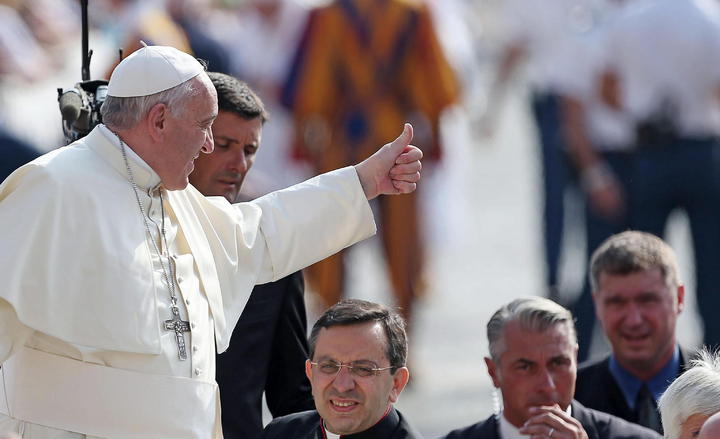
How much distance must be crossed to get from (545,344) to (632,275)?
2.75 feet

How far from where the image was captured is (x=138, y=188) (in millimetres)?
4527

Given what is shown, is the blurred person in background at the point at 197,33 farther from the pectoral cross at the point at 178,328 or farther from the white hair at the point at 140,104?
the pectoral cross at the point at 178,328

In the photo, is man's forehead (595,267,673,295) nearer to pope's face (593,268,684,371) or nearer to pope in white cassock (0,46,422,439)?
pope's face (593,268,684,371)

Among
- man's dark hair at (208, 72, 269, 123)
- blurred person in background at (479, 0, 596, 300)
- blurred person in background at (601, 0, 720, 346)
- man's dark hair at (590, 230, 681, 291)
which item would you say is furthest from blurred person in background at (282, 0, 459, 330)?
man's dark hair at (208, 72, 269, 123)

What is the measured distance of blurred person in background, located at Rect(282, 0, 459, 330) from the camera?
1002 centimetres

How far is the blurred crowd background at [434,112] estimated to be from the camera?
9.12 m

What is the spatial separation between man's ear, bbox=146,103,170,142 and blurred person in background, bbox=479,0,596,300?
5863mm

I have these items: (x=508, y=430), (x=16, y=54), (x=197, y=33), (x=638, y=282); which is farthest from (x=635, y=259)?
(x=16, y=54)

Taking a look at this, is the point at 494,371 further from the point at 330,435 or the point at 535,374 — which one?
the point at 330,435

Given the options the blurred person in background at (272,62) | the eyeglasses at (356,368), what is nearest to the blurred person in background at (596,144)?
the blurred person in background at (272,62)

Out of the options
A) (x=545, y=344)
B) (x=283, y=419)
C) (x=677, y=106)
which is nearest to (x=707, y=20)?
(x=677, y=106)

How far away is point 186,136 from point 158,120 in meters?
0.08

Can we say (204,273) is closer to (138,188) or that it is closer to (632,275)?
(138,188)

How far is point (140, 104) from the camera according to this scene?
4.49 m
